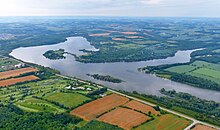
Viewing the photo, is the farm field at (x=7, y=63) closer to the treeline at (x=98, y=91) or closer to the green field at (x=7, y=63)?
the green field at (x=7, y=63)

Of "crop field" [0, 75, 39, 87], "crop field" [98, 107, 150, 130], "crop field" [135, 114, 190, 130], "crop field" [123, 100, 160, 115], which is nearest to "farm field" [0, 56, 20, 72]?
"crop field" [0, 75, 39, 87]

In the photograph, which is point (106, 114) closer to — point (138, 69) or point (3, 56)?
point (138, 69)

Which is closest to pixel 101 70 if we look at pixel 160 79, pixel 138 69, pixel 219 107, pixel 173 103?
pixel 138 69

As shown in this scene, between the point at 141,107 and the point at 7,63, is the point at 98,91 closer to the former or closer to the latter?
the point at 141,107

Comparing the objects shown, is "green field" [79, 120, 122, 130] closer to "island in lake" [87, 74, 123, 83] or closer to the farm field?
"island in lake" [87, 74, 123, 83]

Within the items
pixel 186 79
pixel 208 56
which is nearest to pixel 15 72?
pixel 186 79

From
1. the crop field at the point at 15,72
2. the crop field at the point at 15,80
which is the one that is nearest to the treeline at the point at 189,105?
the crop field at the point at 15,80
